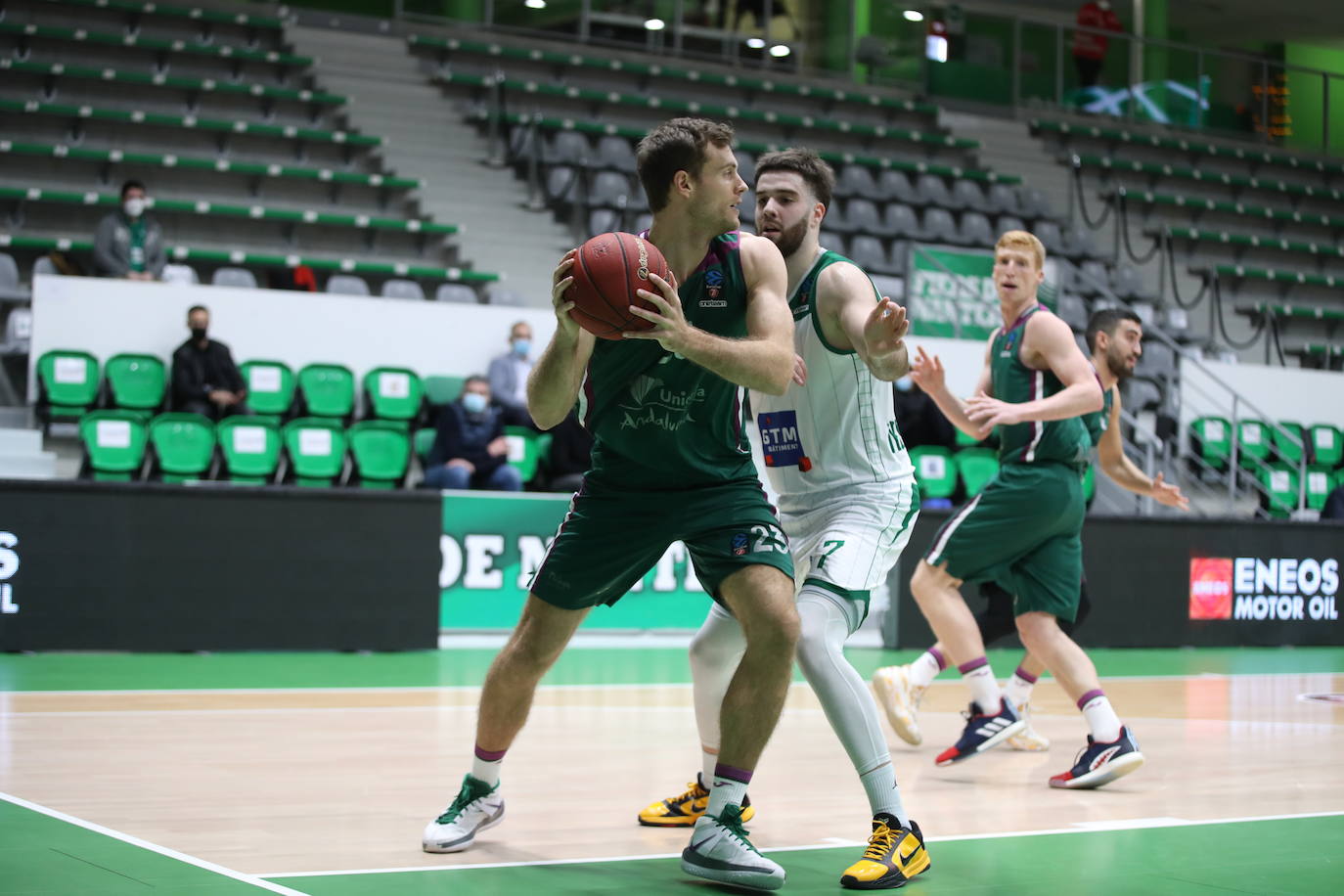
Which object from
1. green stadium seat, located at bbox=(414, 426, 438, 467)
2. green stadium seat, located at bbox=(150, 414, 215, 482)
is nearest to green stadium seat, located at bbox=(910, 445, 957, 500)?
green stadium seat, located at bbox=(414, 426, 438, 467)

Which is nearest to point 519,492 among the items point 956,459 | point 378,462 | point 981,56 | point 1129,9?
point 378,462

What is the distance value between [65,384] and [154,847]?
26.9ft

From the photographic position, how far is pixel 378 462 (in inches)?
464

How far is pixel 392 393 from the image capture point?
40.7 ft

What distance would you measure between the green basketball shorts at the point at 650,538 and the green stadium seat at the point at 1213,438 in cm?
1232

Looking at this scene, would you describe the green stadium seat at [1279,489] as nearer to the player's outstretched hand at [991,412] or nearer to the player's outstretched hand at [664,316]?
the player's outstretched hand at [991,412]

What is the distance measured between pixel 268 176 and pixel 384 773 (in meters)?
11.3

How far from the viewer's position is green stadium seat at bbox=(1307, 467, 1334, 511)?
1552cm

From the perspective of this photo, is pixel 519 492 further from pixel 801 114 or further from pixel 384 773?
pixel 801 114

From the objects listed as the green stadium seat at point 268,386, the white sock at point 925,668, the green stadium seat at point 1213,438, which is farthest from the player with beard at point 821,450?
the green stadium seat at point 1213,438

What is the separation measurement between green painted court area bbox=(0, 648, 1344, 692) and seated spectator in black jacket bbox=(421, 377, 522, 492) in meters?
1.59

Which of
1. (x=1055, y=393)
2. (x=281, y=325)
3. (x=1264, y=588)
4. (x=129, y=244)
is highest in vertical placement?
(x=129, y=244)

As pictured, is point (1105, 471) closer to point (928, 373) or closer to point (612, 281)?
Result: point (928, 373)

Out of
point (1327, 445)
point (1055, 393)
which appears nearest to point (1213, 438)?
point (1327, 445)
